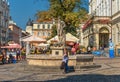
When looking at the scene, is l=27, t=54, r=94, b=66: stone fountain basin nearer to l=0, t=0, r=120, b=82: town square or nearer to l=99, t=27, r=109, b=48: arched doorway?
l=0, t=0, r=120, b=82: town square

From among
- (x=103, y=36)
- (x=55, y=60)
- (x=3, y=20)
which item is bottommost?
(x=55, y=60)

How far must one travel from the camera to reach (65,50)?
891 inches

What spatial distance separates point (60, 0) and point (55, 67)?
16337mm

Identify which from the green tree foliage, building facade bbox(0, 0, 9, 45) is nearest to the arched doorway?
the green tree foliage

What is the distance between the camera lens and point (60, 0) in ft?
119

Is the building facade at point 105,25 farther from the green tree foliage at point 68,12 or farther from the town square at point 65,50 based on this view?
the green tree foliage at point 68,12

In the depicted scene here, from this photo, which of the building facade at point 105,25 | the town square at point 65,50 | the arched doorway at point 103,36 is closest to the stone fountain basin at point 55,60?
the town square at point 65,50

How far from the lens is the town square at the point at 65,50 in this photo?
763 inches

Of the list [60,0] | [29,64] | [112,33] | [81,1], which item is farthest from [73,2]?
[29,64]

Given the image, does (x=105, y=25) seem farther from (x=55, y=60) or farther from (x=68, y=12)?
(x=55, y=60)

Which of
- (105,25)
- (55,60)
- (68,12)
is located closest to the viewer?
(55,60)

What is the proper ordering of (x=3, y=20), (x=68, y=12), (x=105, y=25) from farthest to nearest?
(x=3, y=20) → (x=105, y=25) → (x=68, y=12)

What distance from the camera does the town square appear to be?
1939 centimetres

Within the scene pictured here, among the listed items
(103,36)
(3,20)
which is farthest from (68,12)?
(3,20)
